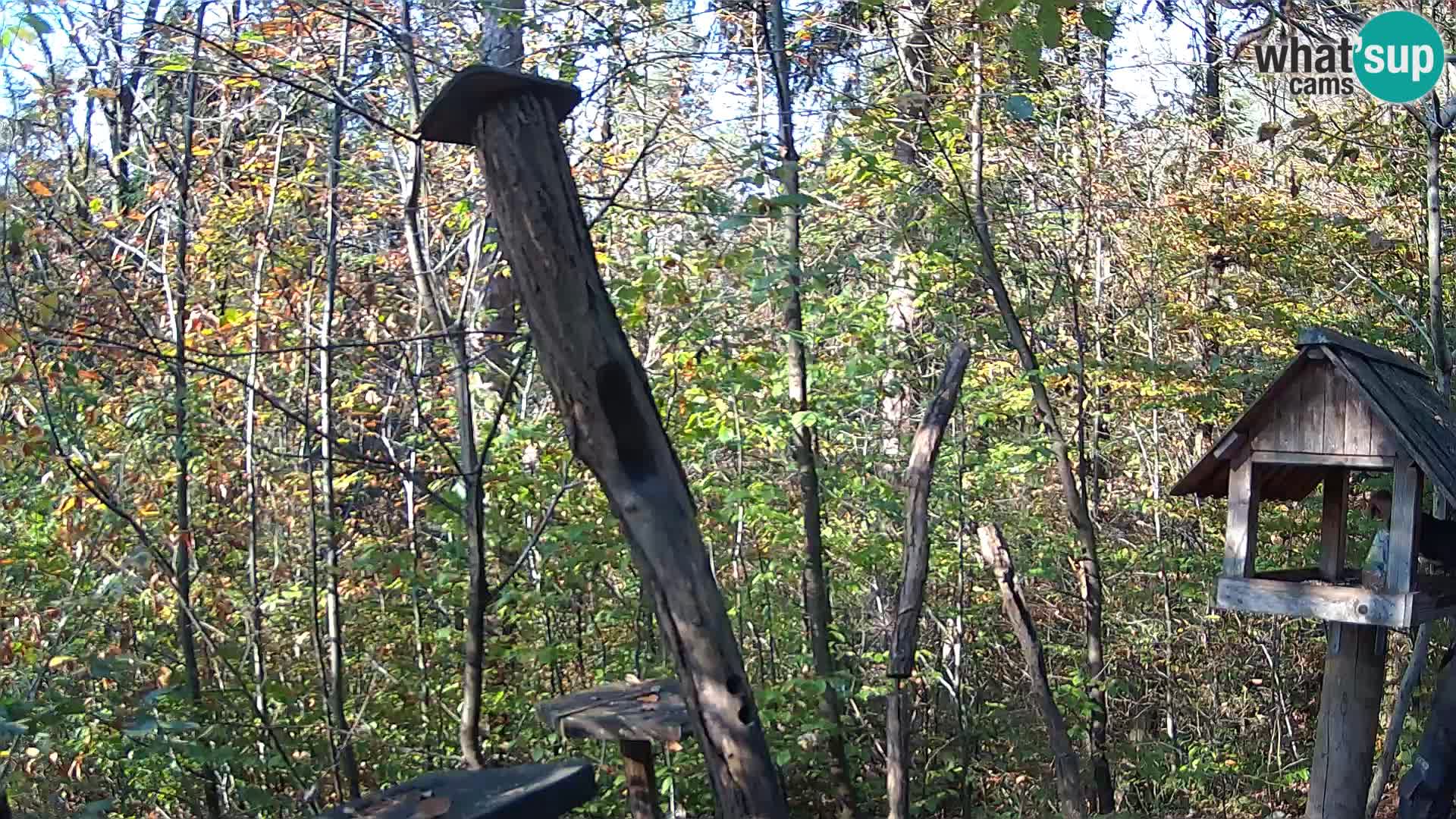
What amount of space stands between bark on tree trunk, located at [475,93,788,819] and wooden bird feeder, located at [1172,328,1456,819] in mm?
2094

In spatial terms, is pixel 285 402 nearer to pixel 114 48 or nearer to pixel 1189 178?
pixel 114 48

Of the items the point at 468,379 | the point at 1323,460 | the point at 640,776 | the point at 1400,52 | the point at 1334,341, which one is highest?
the point at 1400,52

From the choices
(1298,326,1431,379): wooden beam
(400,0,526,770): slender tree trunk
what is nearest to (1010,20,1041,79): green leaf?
(400,0,526,770): slender tree trunk

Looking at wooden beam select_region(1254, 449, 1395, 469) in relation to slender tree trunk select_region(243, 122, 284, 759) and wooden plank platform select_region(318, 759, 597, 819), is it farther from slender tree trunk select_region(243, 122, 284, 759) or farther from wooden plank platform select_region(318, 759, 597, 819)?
slender tree trunk select_region(243, 122, 284, 759)

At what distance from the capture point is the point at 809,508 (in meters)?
5.68

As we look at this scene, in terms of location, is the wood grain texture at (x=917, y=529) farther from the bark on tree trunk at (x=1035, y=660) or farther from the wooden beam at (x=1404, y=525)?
the wooden beam at (x=1404, y=525)

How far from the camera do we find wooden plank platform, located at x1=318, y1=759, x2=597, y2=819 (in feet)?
8.71

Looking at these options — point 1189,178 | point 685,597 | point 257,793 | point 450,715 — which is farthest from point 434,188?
point 1189,178

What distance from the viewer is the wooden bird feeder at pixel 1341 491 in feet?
11.9

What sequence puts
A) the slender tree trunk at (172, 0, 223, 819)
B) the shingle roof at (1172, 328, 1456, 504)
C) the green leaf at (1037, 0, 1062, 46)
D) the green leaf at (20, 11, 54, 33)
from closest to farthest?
the green leaf at (1037, 0, 1062, 46) → the green leaf at (20, 11, 54, 33) → the shingle roof at (1172, 328, 1456, 504) → the slender tree trunk at (172, 0, 223, 819)

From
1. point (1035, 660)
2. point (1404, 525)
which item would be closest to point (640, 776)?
point (1035, 660)

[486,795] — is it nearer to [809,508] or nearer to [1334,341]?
[1334,341]

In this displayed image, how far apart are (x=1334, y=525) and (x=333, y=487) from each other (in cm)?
393

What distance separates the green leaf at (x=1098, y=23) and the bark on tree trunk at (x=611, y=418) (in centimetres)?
112
